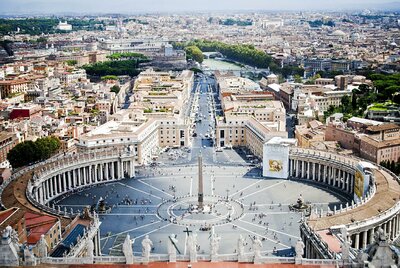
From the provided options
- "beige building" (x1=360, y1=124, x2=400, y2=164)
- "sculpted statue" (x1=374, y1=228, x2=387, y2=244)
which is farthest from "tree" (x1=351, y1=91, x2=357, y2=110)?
"sculpted statue" (x1=374, y1=228, x2=387, y2=244)

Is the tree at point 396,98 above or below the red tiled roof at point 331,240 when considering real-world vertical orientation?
above

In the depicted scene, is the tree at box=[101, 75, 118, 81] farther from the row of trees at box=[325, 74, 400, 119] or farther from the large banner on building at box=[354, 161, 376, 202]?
the large banner on building at box=[354, 161, 376, 202]

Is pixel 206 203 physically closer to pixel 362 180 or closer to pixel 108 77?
pixel 362 180

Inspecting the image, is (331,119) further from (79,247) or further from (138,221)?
(79,247)

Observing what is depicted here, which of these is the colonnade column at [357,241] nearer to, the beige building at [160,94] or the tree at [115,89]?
the beige building at [160,94]

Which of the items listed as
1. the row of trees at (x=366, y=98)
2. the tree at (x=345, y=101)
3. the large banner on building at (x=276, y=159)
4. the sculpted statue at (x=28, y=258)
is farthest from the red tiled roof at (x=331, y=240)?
the tree at (x=345, y=101)

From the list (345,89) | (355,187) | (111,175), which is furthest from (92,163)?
(345,89)

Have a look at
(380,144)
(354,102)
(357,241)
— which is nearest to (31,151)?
(357,241)
